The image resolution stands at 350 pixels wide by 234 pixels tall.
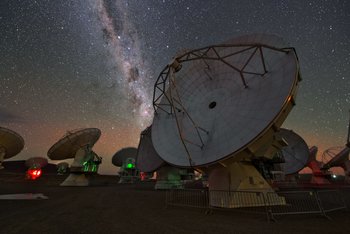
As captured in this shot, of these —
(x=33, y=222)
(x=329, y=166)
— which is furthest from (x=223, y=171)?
(x=329, y=166)

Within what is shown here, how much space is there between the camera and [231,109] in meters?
12.9

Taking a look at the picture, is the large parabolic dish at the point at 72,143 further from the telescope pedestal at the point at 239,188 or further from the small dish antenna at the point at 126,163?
the telescope pedestal at the point at 239,188

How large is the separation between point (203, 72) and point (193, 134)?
5.34m

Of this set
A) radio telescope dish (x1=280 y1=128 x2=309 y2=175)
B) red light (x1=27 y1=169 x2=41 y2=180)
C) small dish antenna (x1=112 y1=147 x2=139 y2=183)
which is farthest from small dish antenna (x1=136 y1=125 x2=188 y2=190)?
red light (x1=27 y1=169 x2=41 y2=180)

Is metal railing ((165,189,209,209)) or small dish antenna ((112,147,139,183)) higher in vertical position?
small dish antenna ((112,147,139,183))

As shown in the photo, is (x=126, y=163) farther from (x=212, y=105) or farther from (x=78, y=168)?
(x=212, y=105)

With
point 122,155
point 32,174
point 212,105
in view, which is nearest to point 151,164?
point 212,105

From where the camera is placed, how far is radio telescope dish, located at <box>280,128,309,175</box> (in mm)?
33969

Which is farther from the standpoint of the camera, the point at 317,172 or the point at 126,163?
the point at 126,163

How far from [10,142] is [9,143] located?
22 centimetres

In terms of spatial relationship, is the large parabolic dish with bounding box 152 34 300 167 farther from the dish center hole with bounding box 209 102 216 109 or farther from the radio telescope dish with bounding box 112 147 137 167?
the radio telescope dish with bounding box 112 147 137 167

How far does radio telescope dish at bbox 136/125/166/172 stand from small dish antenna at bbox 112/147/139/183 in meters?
20.7

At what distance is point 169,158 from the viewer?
45.1ft

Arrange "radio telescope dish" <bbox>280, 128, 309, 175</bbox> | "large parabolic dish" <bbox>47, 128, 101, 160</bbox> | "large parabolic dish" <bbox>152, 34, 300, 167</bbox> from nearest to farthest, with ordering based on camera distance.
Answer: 1. "large parabolic dish" <bbox>152, 34, 300, 167</bbox>
2. "large parabolic dish" <bbox>47, 128, 101, 160</bbox>
3. "radio telescope dish" <bbox>280, 128, 309, 175</bbox>
